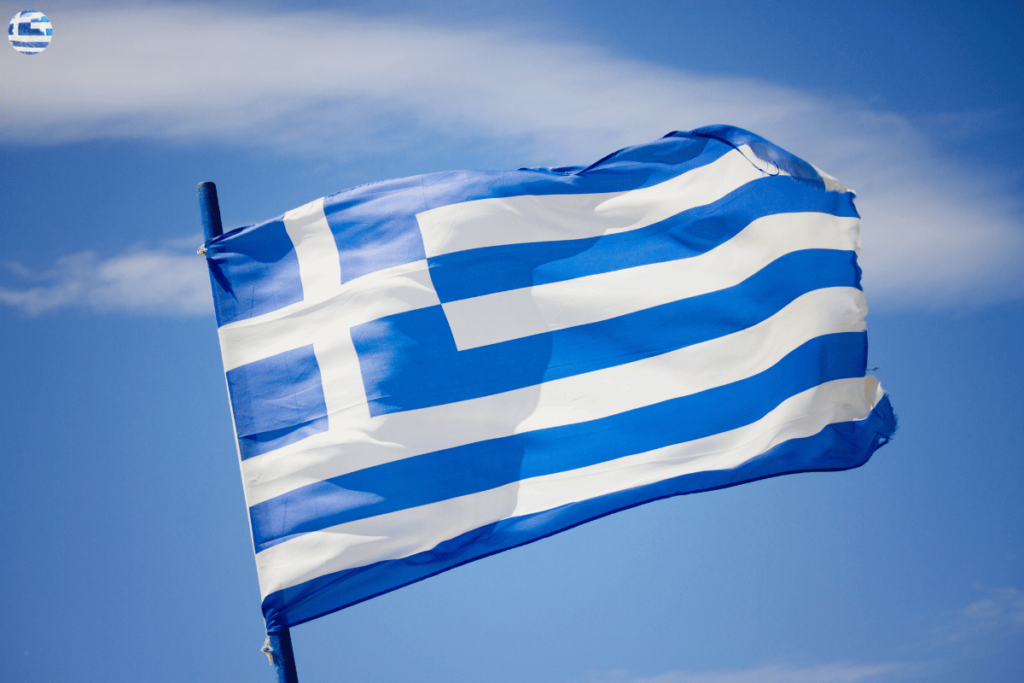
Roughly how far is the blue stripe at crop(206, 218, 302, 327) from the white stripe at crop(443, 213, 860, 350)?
141 cm

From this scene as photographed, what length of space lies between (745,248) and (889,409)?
207 centimetres

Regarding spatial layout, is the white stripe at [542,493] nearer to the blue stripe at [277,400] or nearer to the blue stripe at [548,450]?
the blue stripe at [548,450]

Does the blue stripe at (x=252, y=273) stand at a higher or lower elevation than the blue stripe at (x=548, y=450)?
higher

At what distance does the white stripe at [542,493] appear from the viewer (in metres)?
7.71

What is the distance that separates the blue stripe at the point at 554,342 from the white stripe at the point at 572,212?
77 centimetres

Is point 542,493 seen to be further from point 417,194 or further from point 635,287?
point 417,194

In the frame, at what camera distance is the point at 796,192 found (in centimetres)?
977

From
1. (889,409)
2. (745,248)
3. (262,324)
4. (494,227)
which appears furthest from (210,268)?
(889,409)

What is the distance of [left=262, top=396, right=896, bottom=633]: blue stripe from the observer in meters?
7.57

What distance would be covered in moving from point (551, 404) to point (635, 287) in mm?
1419

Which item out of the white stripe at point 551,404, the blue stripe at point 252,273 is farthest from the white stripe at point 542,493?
the blue stripe at point 252,273

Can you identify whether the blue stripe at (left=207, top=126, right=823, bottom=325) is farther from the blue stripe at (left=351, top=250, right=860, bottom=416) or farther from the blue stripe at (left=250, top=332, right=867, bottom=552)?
the blue stripe at (left=250, top=332, right=867, bottom=552)

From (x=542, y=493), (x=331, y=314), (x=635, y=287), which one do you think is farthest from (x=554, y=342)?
(x=331, y=314)

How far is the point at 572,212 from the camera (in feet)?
30.9
